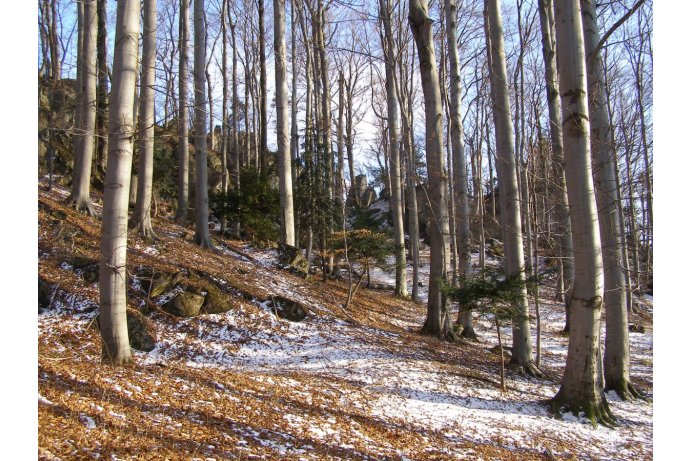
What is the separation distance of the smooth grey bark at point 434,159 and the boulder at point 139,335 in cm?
525

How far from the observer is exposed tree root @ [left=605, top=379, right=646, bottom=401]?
6.75 meters

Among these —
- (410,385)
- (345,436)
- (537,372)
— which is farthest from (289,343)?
(537,372)

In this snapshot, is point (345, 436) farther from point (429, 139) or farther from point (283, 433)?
point (429, 139)

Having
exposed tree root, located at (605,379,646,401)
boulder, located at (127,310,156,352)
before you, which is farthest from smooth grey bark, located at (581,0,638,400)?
boulder, located at (127,310,156,352)

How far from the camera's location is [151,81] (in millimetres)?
9195

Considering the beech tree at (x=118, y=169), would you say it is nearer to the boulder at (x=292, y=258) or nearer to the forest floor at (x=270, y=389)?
the forest floor at (x=270, y=389)

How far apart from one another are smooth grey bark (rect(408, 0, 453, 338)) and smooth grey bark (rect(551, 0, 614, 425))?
125 inches

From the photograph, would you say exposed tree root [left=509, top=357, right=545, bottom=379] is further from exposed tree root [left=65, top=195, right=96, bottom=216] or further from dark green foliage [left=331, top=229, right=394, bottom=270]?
exposed tree root [left=65, top=195, right=96, bottom=216]

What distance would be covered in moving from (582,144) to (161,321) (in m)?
6.79

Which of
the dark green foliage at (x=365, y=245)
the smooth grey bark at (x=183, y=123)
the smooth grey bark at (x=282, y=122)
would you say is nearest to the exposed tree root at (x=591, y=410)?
the dark green foliage at (x=365, y=245)

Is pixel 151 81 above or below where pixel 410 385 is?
above

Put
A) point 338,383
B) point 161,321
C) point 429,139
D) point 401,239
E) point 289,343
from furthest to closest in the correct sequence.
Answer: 1. point 401,239
2. point 429,139
3. point 289,343
4. point 161,321
5. point 338,383

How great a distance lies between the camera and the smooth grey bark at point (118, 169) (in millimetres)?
4285

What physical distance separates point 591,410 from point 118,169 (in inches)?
254
